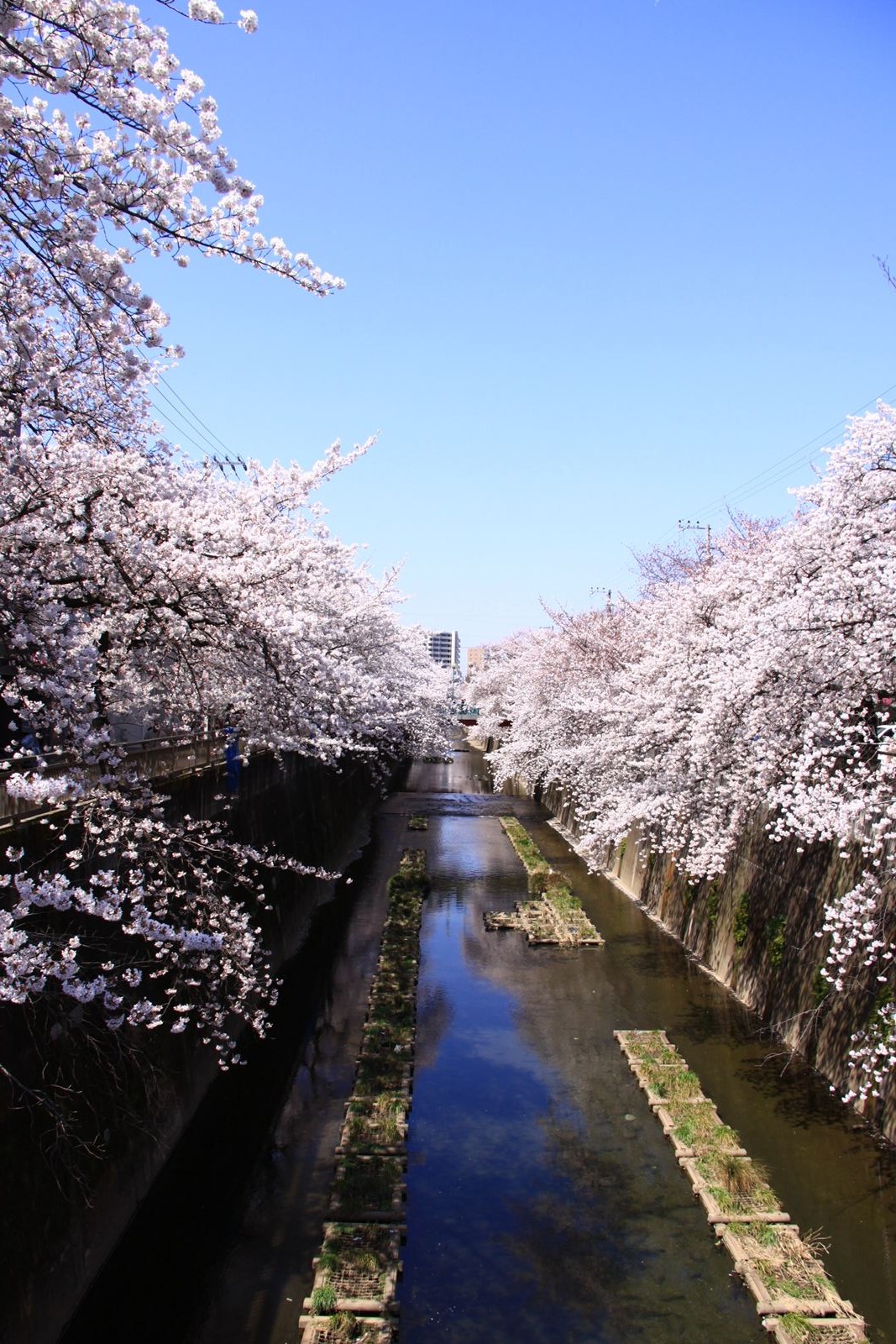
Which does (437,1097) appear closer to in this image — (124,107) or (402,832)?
(124,107)

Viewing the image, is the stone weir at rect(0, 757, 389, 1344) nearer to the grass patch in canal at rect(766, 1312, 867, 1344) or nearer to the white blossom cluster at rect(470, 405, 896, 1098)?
the grass patch in canal at rect(766, 1312, 867, 1344)

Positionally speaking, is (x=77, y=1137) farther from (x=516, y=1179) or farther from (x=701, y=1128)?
(x=701, y=1128)

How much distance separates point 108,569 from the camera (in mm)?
8438

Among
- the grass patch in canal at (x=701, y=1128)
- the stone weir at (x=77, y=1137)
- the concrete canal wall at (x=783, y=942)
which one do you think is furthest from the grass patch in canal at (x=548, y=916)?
the stone weir at (x=77, y=1137)

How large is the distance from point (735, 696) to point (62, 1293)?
9.85m

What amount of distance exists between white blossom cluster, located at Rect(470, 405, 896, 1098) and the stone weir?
24.7ft

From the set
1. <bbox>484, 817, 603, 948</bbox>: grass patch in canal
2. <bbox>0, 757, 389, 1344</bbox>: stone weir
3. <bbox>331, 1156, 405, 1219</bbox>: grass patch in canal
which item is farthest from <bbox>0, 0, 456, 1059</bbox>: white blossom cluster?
<bbox>484, 817, 603, 948</bbox>: grass patch in canal

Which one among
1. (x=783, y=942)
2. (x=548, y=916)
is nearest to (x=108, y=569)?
(x=783, y=942)

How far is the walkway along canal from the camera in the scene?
8773 mm

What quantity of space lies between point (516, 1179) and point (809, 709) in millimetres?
6874

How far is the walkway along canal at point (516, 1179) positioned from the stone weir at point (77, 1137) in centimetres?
46

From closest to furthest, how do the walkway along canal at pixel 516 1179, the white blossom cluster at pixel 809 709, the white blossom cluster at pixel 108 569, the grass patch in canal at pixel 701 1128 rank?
the white blossom cluster at pixel 108 569, the walkway along canal at pixel 516 1179, the white blossom cluster at pixel 809 709, the grass patch in canal at pixel 701 1128

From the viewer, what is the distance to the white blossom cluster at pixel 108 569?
16.9 feet

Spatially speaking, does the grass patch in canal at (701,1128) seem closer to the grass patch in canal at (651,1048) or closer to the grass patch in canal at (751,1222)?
the grass patch in canal at (751,1222)
